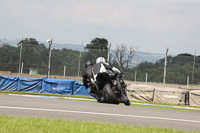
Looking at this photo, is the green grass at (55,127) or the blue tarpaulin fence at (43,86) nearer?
the green grass at (55,127)

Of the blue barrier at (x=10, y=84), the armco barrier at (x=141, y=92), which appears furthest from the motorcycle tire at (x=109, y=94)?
the blue barrier at (x=10, y=84)

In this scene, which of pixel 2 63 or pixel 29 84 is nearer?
pixel 29 84

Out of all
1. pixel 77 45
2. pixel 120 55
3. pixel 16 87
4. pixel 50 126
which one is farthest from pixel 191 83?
pixel 50 126

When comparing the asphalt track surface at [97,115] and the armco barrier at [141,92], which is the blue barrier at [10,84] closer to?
the armco barrier at [141,92]

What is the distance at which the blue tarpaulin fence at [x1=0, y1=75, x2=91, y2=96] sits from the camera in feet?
83.9

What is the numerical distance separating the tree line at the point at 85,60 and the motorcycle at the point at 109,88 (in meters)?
22.5

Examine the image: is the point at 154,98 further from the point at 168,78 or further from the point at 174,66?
the point at 174,66

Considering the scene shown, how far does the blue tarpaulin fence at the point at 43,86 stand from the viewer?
83.9 feet

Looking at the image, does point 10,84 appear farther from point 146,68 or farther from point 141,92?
point 146,68

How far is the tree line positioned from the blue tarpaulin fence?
5.31 meters

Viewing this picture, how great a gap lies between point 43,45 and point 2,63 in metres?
4.17

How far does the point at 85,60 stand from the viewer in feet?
104

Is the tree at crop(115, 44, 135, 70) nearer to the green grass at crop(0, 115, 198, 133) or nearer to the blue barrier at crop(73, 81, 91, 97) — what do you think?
the blue barrier at crop(73, 81, 91, 97)

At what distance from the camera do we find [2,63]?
32.1 metres
